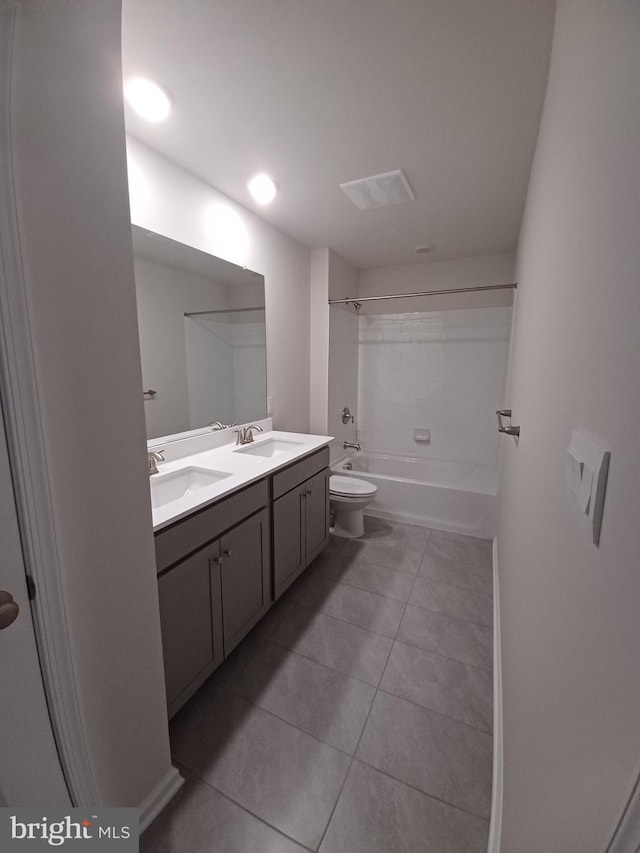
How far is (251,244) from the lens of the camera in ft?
7.52

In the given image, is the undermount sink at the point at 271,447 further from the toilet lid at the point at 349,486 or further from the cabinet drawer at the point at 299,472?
the toilet lid at the point at 349,486

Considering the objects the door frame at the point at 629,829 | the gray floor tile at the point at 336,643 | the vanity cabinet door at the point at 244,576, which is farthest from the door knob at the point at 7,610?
the gray floor tile at the point at 336,643

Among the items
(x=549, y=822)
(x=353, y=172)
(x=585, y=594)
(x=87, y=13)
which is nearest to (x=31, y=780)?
(x=549, y=822)

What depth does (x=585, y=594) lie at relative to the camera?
1.43 ft

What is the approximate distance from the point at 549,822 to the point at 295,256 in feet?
10.0

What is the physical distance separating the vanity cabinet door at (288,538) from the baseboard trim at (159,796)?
0.78m

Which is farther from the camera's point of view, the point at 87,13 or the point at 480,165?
the point at 480,165

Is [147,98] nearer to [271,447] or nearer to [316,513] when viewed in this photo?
[271,447]

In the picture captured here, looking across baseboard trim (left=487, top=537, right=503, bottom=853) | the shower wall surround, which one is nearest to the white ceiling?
the shower wall surround

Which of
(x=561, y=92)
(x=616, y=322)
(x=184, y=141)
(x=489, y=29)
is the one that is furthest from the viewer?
(x=184, y=141)

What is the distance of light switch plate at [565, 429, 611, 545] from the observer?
0.40m

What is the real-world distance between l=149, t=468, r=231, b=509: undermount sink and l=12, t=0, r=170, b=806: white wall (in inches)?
24.9

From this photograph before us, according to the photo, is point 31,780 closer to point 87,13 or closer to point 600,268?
point 600,268

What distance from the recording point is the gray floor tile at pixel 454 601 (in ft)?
6.26
